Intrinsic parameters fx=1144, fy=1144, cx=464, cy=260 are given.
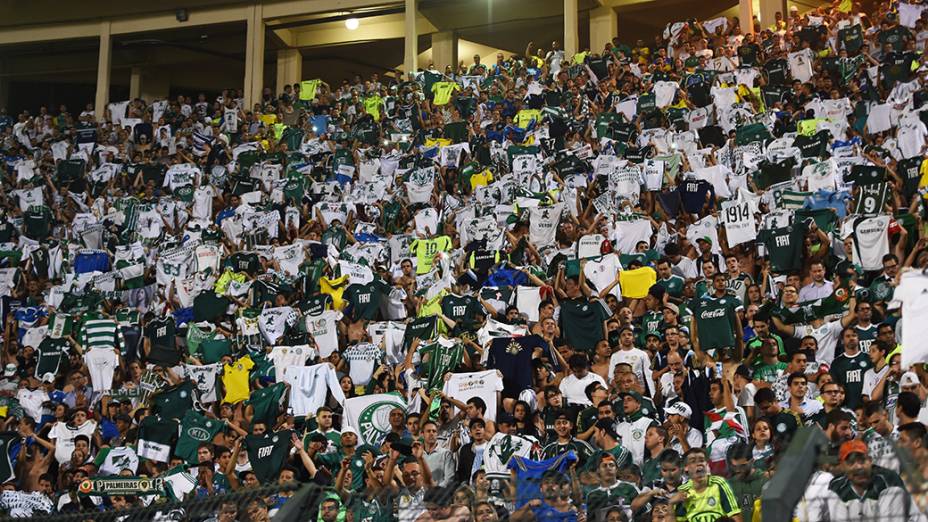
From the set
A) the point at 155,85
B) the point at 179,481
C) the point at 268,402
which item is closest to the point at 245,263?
the point at 268,402

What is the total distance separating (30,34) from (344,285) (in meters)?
20.7

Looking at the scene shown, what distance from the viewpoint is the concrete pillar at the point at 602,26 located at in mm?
30406

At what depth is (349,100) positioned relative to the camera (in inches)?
1087

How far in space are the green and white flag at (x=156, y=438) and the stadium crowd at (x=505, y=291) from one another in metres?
0.04

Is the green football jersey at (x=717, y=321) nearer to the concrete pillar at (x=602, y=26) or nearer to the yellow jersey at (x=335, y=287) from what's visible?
the yellow jersey at (x=335, y=287)

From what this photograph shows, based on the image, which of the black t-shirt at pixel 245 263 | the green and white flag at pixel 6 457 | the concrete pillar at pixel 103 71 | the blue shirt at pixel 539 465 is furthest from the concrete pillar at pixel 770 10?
the green and white flag at pixel 6 457

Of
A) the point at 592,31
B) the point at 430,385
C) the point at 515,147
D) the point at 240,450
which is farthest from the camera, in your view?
the point at 592,31

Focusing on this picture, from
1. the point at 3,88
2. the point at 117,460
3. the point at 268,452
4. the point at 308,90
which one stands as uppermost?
the point at 3,88

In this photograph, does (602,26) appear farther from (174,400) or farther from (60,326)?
(174,400)

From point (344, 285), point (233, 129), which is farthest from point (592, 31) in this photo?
point (344, 285)

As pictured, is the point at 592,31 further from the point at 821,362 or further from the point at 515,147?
the point at 821,362

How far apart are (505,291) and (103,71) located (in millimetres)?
20860

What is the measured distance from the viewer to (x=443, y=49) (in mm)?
32781

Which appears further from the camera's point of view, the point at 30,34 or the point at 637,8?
the point at 30,34
